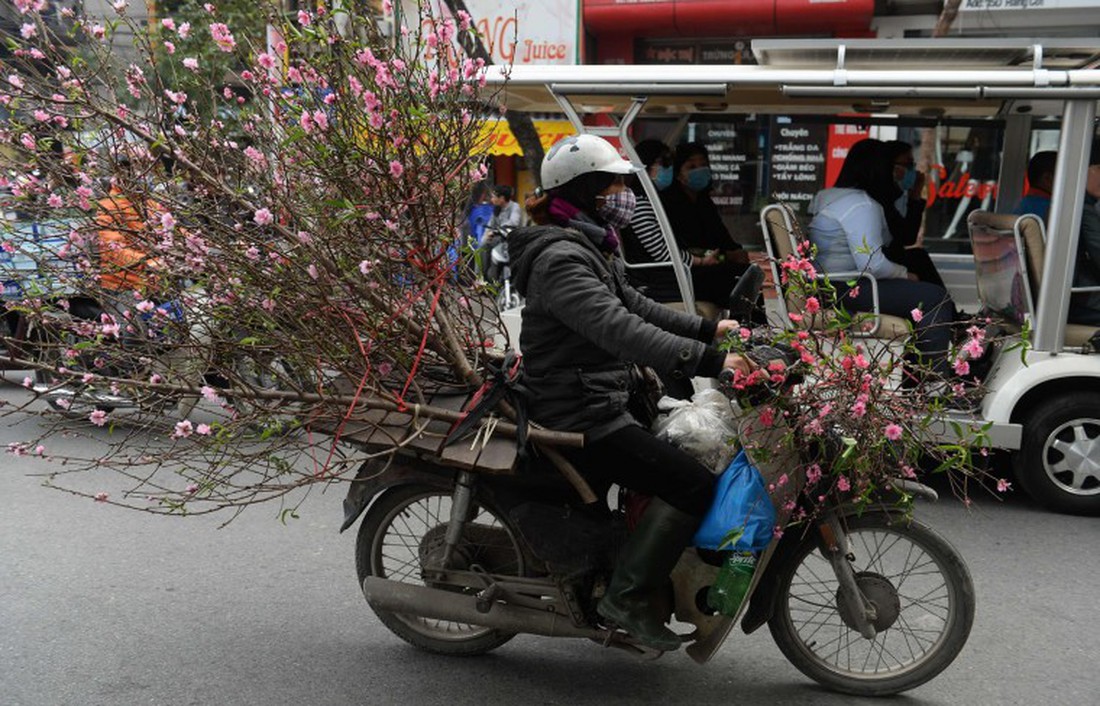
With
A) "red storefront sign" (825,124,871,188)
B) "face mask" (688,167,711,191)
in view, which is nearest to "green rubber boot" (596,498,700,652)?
"face mask" (688,167,711,191)

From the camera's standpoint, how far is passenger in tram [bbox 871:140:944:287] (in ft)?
21.0

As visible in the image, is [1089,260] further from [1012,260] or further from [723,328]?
[723,328]

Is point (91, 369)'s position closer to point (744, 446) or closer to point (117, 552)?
point (117, 552)

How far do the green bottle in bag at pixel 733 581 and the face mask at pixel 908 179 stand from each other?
429 centimetres

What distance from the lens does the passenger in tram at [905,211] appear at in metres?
6.40

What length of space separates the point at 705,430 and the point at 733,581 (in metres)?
0.51

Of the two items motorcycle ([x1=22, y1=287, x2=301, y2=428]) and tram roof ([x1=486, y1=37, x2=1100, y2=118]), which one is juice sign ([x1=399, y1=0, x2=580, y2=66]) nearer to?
tram roof ([x1=486, y1=37, x2=1100, y2=118])

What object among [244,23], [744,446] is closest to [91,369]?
[744,446]

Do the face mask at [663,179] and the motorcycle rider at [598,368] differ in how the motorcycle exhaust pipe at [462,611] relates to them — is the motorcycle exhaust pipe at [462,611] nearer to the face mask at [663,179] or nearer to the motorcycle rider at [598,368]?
the motorcycle rider at [598,368]

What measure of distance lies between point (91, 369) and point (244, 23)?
4.00m

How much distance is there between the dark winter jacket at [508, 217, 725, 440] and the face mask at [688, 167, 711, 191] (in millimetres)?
3608

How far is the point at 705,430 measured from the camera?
3523mm

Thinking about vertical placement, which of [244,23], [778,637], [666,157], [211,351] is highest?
[244,23]

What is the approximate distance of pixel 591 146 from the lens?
3.41m
